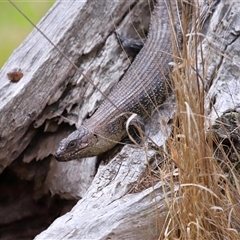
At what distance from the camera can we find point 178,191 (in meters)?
2.42

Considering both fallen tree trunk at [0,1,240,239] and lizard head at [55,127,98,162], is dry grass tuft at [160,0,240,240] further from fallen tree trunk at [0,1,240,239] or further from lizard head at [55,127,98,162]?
lizard head at [55,127,98,162]

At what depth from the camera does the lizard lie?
3.12 meters

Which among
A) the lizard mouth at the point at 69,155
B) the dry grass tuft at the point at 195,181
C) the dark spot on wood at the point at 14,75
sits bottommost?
the lizard mouth at the point at 69,155

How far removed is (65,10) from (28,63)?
45 cm

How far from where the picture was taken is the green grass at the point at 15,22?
197 inches

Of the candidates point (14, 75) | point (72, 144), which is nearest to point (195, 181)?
point (72, 144)

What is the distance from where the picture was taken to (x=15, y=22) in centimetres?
523

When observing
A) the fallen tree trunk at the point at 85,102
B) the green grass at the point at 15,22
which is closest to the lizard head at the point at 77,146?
the fallen tree trunk at the point at 85,102

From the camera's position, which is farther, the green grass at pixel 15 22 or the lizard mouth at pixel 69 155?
the green grass at pixel 15 22

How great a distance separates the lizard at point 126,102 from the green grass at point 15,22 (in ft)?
6.02

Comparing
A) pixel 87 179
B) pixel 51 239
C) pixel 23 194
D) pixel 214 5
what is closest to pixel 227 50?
pixel 214 5

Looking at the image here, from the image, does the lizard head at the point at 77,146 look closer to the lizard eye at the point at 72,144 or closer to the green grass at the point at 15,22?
the lizard eye at the point at 72,144

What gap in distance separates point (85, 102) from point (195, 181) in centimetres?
119

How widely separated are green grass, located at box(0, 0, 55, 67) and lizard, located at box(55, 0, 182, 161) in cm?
183
